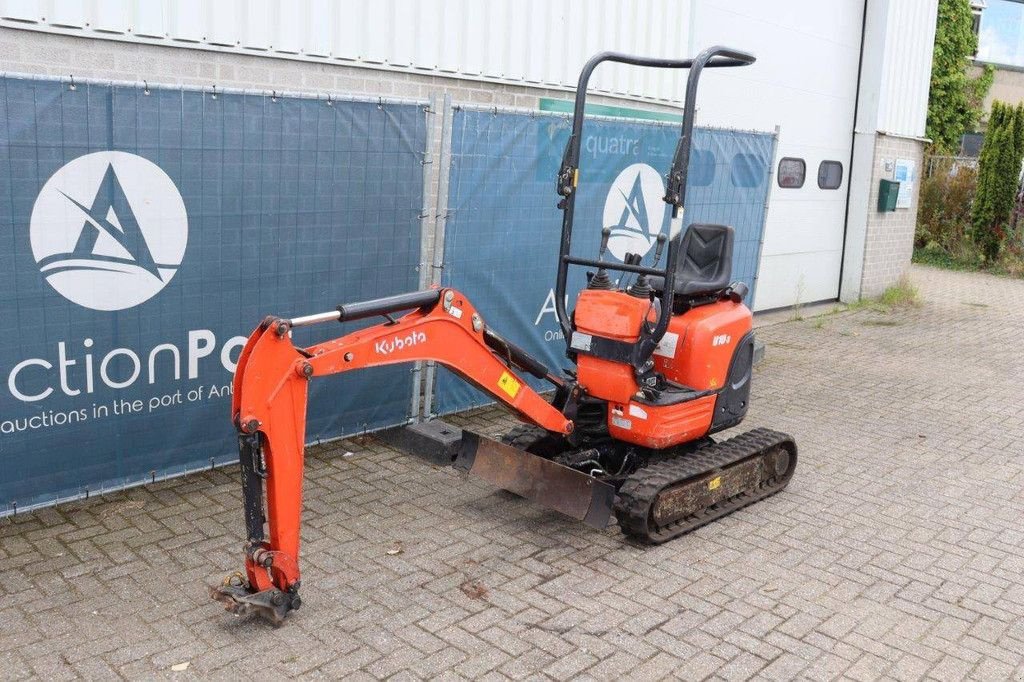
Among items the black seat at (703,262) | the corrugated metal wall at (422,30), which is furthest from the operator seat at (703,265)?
the corrugated metal wall at (422,30)

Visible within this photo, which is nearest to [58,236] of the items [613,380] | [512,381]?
[512,381]

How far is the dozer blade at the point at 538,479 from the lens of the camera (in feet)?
18.4

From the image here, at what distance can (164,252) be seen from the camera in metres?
6.07

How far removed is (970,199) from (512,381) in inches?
702

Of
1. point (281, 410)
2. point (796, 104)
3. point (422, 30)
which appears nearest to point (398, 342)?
point (281, 410)

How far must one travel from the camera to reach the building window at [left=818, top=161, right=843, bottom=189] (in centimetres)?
1410

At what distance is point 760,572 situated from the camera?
216 inches

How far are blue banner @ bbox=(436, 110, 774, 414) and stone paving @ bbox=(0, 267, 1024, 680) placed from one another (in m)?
1.59

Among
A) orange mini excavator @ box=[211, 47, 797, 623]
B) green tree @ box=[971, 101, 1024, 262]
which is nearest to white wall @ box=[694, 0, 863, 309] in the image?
orange mini excavator @ box=[211, 47, 797, 623]

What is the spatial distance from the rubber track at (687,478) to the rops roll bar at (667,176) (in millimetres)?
680

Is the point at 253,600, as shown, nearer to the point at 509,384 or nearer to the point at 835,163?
the point at 509,384

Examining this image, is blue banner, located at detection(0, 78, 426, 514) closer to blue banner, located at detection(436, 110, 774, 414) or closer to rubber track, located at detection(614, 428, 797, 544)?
blue banner, located at detection(436, 110, 774, 414)

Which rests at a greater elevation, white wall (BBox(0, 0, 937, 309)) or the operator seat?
white wall (BBox(0, 0, 937, 309))

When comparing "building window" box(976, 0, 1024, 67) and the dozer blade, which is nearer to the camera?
the dozer blade
